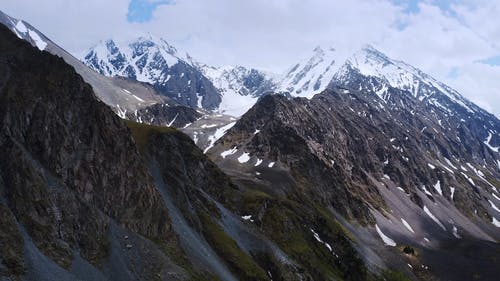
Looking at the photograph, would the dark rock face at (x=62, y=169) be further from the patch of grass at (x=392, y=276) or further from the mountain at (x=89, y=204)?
the patch of grass at (x=392, y=276)

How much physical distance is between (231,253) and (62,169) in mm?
36724

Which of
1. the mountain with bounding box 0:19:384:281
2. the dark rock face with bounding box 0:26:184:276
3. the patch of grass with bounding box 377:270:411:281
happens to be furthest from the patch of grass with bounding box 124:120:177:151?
the patch of grass with bounding box 377:270:411:281

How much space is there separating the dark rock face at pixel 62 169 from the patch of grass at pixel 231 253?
13738mm

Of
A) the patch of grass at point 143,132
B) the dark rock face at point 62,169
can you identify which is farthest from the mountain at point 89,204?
the patch of grass at point 143,132

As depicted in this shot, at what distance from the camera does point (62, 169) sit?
83.1 meters

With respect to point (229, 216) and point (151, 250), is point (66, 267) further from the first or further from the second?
point (229, 216)

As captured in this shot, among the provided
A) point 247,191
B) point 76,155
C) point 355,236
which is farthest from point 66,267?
point 355,236

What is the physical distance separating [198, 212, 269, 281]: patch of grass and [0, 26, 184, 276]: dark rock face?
13.7 m

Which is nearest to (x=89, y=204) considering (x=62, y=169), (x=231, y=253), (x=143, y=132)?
(x=62, y=169)

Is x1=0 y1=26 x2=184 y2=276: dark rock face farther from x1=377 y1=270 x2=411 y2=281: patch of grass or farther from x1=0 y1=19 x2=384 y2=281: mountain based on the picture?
x1=377 y1=270 x2=411 y2=281: patch of grass

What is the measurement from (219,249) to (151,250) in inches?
833

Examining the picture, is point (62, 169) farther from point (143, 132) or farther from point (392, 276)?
point (392, 276)

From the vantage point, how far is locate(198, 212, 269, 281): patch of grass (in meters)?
101

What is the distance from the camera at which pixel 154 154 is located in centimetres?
12412
